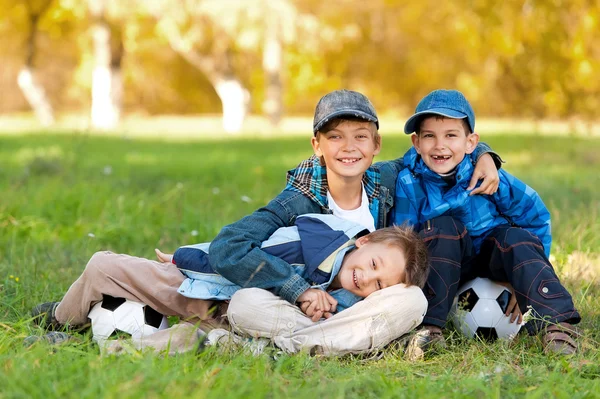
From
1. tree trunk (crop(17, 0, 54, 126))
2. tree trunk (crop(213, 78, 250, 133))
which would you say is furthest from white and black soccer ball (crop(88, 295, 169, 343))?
tree trunk (crop(17, 0, 54, 126))

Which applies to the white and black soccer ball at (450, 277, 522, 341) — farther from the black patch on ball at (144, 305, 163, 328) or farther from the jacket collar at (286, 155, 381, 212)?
the black patch on ball at (144, 305, 163, 328)

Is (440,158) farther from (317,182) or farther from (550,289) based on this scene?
(550,289)

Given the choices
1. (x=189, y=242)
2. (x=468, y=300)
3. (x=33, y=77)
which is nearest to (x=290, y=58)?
(x=33, y=77)

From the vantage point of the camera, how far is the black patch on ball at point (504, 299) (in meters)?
3.59

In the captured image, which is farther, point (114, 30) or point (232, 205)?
point (114, 30)

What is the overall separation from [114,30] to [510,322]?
20894 millimetres

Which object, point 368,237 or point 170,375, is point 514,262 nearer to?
point 368,237

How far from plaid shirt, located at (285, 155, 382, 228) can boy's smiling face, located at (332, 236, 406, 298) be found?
1.23 feet

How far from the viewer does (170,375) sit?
2.49m

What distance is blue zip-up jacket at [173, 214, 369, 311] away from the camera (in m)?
3.39

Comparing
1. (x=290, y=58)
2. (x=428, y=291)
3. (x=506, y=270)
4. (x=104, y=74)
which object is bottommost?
(x=428, y=291)

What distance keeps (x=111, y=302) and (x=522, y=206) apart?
1978 millimetres

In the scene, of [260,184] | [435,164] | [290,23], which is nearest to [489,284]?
[435,164]

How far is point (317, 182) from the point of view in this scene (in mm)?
3688
